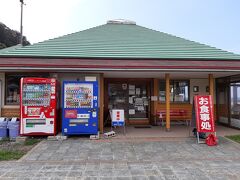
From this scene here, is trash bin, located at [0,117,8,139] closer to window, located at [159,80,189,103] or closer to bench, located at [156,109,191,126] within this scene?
bench, located at [156,109,191,126]

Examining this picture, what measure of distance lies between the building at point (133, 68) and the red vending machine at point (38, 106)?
2.27ft

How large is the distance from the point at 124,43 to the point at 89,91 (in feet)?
12.4

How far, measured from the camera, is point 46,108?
845 cm

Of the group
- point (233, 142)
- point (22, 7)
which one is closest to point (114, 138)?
point (233, 142)

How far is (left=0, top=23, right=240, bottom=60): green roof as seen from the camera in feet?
31.7

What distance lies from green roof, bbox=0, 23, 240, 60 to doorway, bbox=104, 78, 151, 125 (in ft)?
6.54

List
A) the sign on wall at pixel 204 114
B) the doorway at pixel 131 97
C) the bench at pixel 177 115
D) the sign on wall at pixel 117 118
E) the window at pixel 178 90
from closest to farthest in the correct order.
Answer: the sign on wall at pixel 204 114, the sign on wall at pixel 117 118, the bench at pixel 177 115, the doorway at pixel 131 97, the window at pixel 178 90

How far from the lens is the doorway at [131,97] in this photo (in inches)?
489

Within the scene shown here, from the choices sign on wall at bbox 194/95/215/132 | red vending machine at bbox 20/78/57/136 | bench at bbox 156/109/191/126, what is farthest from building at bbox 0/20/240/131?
sign on wall at bbox 194/95/215/132

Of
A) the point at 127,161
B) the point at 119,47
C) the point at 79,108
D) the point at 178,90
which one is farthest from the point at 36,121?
the point at 178,90

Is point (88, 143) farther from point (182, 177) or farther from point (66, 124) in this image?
point (182, 177)

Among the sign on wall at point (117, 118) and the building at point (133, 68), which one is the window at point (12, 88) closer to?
the building at point (133, 68)

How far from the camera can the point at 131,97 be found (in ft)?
41.2

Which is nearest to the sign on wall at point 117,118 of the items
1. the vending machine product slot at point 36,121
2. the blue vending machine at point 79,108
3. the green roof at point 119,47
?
the blue vending machine at point 79,108
